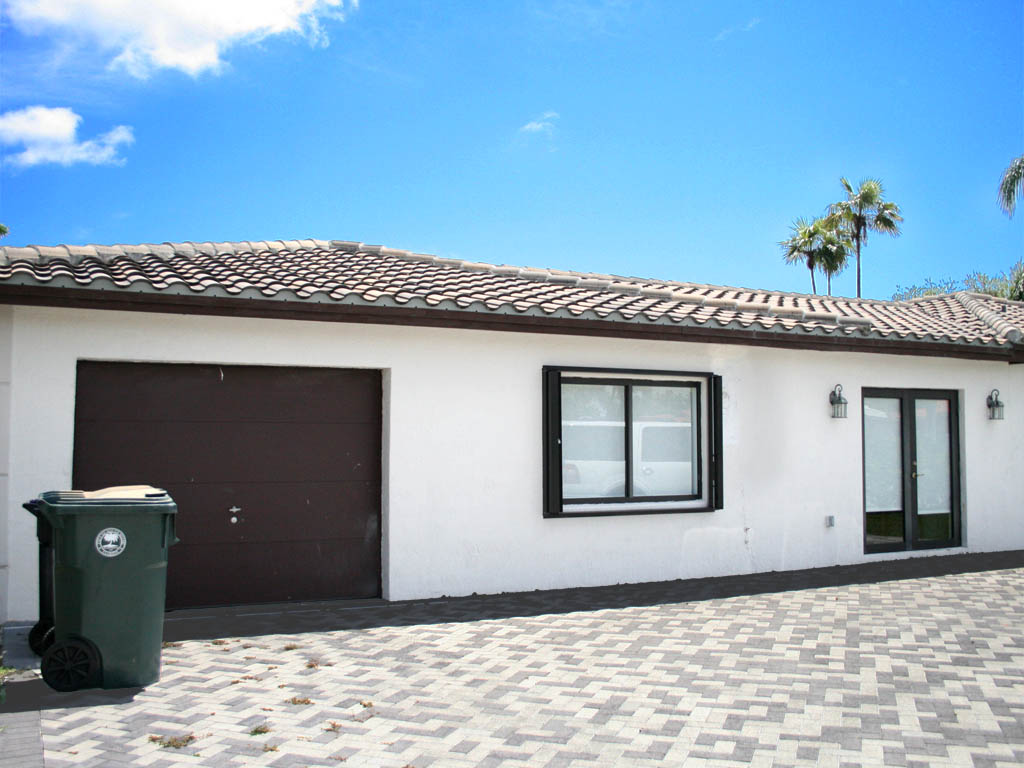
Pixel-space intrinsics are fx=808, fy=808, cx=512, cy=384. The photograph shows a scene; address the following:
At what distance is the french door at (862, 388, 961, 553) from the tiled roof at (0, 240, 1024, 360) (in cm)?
103

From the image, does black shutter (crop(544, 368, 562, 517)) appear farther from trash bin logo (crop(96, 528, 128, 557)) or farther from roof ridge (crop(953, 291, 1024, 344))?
roof ridge (crop(953, 291, 1024, 344))

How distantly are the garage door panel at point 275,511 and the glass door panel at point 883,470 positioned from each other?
6414 millimetres

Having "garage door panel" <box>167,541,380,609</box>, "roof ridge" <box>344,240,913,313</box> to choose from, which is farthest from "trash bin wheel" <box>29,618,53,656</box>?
"roof ridge" <box>344,240,913,313</box>

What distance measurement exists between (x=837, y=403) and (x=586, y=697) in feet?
21.0

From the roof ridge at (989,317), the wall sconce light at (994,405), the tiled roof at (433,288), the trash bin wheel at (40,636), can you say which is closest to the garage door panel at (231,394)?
the tiled roof at (433,288)

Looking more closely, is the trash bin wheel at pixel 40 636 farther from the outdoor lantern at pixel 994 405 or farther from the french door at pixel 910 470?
the outdoor lantern at pixel 994 405

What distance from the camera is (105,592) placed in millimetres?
4945

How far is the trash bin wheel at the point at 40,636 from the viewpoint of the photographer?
18.1ft

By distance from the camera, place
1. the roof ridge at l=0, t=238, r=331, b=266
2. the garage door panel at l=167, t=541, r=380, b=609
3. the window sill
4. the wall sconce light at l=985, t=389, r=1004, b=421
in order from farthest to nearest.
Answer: the wall sconce light at l=985, t=389, r=1004, b=421 → the window sill → the roof ridge at l=0, t=238, r=331, b=266 → the garage door panel at l=167, t=541, r=380, b=609

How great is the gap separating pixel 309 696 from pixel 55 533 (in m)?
1.90

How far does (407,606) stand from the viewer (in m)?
7.54

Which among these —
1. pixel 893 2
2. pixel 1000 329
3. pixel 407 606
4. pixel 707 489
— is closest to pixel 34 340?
pixel 407 606

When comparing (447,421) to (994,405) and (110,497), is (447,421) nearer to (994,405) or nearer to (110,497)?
(110,497)

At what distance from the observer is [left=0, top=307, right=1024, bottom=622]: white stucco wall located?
6789mm
